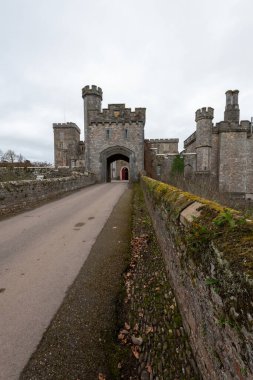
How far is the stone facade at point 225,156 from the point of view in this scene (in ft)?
79.0

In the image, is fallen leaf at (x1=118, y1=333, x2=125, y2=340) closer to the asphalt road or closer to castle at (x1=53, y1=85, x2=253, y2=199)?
the asphalt road

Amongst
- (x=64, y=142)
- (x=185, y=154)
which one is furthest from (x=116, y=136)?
(x=64, y=142)

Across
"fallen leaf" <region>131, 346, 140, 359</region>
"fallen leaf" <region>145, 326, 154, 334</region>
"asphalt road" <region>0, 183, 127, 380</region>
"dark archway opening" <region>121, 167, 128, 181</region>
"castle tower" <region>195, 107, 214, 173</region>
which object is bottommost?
"fallen leaf" <region>131, 346, 140, 359</region>

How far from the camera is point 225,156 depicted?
83.0 feet

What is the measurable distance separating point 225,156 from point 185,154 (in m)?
4.65

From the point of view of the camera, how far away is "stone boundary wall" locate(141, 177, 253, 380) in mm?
1206

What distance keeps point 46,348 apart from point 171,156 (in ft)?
86.8

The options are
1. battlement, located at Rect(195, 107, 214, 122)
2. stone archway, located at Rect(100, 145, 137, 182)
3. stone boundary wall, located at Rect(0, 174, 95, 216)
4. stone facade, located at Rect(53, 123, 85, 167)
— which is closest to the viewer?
stone boundary wall, located at Rect(0, 174, 95, 216)

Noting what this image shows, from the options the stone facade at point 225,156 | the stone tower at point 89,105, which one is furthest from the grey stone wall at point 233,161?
the stone tower at point 89,105

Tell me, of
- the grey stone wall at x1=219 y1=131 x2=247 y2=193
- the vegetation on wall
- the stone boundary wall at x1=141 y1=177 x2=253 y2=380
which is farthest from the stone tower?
the stone boundary wall at x1=141 y1=177 x2=253 y2=380

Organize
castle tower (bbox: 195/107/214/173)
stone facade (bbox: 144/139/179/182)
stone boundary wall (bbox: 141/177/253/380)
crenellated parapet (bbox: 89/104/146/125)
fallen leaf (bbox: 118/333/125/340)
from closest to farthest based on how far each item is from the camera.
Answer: stone boundary wall (bbox: 141/177/253/380), fallen leaf (bbox: 118/333/125/340), castle tower (bbox: 195/107/214/173), crenellated parapet (bbox: 89/104/146/125), stone facade (bbox: 144/139/179/182)

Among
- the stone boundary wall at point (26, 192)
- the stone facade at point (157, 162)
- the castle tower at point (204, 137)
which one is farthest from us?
the stone facade at point (157, 162)

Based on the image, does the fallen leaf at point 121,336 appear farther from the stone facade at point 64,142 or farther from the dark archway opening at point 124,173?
the dark archway opening at point 124,173

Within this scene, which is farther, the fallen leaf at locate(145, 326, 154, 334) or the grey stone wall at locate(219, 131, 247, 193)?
the grey stone wall at locate(219, 131, 247, 193)
